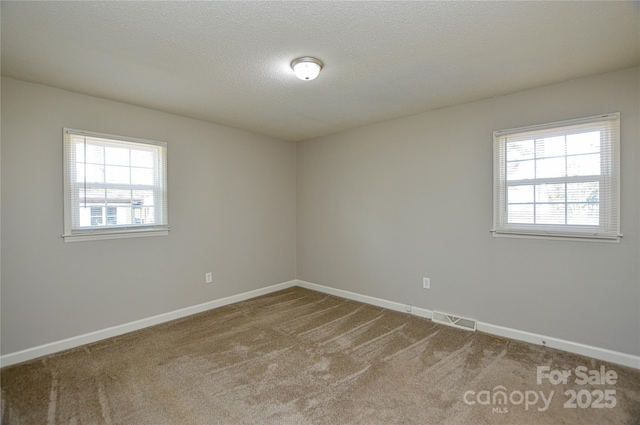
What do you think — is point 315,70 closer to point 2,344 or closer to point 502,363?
point 502,363

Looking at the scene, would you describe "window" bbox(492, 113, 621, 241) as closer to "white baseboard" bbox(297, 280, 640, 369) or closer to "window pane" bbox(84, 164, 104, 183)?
"white baseboard" bbox(297, 280, 640, 369)

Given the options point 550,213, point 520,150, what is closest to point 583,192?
point 550,213

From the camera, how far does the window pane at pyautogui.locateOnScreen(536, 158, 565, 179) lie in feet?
8.89

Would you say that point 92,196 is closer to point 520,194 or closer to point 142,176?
point 142,176

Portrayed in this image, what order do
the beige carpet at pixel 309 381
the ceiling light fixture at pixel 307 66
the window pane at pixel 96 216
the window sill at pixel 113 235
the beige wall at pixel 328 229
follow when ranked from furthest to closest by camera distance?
the window pane at pixel 96 216 < the window sill at pixel 113 235 < the beige wall at pixel 328 229 < the ceiling light fixture at pixel 307 66 < the beige carpet at pixel 309 381

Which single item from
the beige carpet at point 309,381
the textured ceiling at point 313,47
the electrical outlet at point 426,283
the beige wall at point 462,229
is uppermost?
the textured ceiling at point 313,47

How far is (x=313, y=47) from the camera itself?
2105 millimetres

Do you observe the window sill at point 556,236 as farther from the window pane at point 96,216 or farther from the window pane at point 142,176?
the window pane at point 96,216

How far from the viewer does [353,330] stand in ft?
10.5

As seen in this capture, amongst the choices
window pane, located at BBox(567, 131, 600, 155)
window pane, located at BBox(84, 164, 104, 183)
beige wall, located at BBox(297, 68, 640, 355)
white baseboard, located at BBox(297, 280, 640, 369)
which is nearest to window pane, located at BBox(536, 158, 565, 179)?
window pane, located at BBox(567, 131, 600, 155)

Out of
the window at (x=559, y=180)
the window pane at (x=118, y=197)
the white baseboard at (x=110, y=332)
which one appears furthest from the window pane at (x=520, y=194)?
the window pane at (x=118, y=197)

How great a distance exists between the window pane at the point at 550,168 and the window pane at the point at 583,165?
0.16 ft

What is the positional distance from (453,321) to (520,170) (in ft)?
5.75

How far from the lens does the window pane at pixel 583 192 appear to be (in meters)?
2.55
